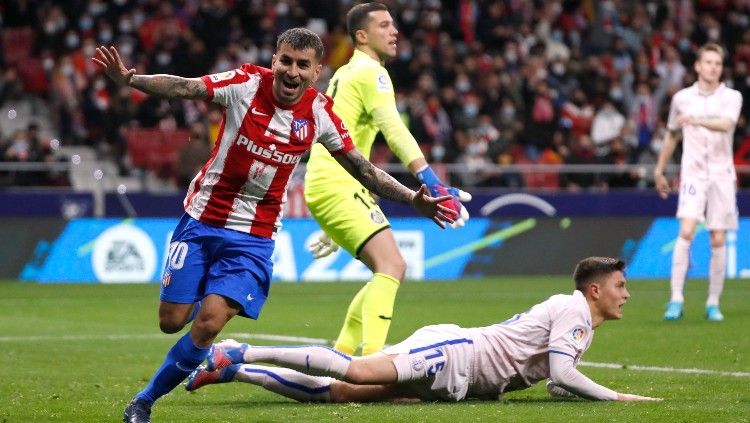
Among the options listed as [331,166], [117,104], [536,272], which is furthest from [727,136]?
[117,104]

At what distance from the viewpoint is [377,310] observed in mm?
8445

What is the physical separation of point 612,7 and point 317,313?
52.8ft

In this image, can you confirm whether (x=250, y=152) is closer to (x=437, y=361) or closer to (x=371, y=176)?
(x=371, y=176)

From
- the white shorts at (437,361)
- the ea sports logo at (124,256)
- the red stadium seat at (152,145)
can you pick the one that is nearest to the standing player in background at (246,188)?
the white shorts at (437,361)

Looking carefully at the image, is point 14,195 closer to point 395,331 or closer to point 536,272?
point 536,272

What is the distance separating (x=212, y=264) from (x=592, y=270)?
208 cm

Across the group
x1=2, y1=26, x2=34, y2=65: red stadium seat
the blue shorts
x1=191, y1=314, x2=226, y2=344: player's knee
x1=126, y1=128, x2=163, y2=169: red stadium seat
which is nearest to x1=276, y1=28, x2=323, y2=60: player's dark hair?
the blue shorts

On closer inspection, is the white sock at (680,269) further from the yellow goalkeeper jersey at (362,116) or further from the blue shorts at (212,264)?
the blue shorts at (212,264)

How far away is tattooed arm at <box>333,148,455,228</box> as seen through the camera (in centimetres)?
721

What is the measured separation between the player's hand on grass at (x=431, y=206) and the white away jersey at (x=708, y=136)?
6581 mm

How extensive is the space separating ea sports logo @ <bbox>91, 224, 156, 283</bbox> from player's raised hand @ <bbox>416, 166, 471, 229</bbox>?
36.5ft

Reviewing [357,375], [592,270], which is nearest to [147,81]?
[357,375]

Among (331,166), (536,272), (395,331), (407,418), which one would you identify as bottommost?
(536,272)

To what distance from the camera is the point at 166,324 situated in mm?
7234
